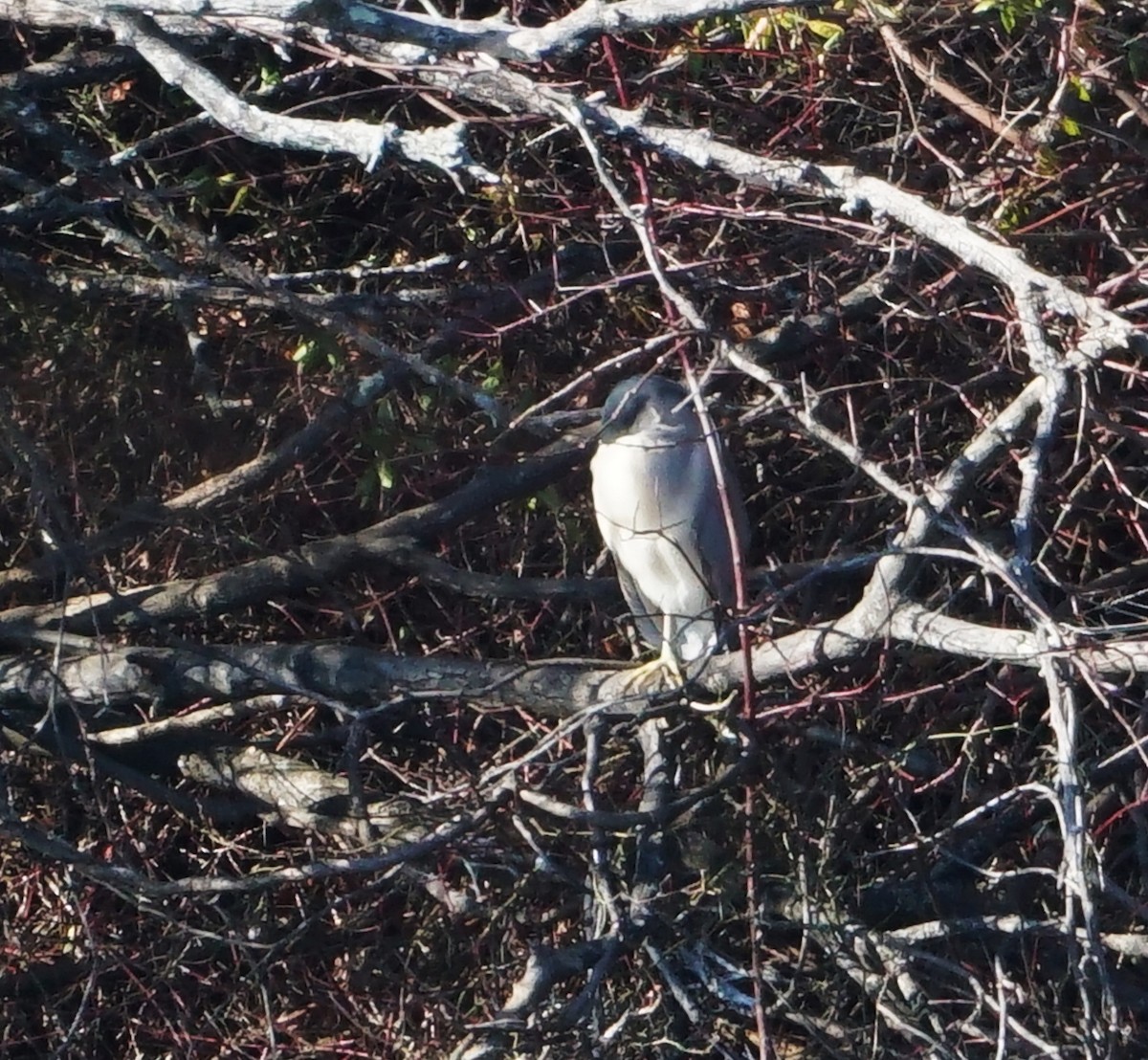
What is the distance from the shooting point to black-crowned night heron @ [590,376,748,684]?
3422 millimetres

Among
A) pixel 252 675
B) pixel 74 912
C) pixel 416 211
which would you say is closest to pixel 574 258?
pixel 416 211

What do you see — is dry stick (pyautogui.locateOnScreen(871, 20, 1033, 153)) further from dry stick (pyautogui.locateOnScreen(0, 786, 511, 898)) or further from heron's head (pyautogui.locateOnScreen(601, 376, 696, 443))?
dry stick (pyautogui.locateOnScreen(0, 786, 511, 898))

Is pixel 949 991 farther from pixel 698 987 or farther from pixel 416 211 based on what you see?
pixel 416 211

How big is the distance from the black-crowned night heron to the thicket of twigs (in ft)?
0.34

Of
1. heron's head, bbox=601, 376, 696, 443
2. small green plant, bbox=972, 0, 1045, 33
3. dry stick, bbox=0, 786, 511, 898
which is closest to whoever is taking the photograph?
dry stick, bbox=0, 786, 511, 898

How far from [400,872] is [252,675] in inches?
16.4

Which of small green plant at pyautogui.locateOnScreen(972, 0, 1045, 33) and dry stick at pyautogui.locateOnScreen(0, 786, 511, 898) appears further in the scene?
small green plant at pyautogui.locateOnScreen(972, 0, 1045, 33)

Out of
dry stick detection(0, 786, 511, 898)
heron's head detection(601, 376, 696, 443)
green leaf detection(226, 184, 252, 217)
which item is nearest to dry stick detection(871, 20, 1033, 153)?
heron's head detection(601, 376, 696, 443)

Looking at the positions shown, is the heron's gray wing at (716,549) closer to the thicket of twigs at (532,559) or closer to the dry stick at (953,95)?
the thicket of twigs at (532,559)

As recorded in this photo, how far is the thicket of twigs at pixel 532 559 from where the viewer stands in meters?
2.84

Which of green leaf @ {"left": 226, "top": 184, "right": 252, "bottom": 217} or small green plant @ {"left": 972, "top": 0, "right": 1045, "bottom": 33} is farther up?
small green plant @ {"left": 972, "top": 0, "right": 1045, "bottom": 33}

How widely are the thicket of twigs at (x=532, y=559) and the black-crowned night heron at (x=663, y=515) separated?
0.34 ft

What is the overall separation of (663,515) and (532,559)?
29 cm

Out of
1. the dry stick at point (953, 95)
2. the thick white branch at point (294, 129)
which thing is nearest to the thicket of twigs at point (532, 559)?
the dry stick at point (953, 95)
